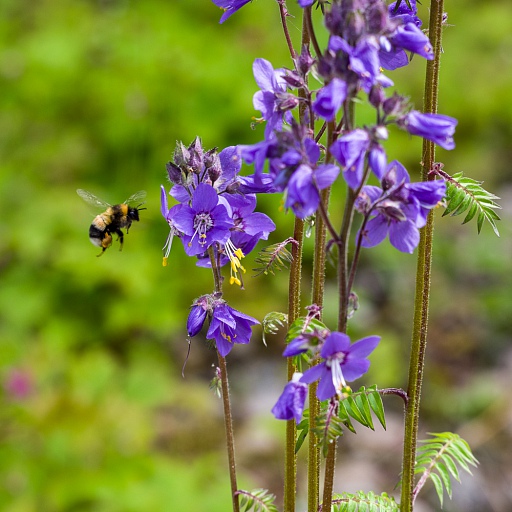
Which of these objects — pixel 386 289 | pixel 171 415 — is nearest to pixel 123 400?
pixel 171 415

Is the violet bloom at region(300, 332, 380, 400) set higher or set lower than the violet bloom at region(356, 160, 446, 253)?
lower

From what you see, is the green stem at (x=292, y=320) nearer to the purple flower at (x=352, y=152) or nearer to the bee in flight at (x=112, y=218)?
the purple flower at (x=352, y=152)

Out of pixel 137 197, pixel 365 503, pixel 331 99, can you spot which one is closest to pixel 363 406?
pixel 365 503

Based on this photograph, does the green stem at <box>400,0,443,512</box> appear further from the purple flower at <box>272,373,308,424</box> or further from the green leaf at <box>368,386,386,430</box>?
the purple flower at <box>272,373,308,424</box>

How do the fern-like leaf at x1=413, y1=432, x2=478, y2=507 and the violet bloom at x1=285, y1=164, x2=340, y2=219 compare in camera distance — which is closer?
the violet bloom at x1=285, y1=164, x2=340, y2=219

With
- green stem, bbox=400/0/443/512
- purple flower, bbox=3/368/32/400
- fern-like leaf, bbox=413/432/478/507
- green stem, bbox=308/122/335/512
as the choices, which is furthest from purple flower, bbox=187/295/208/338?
purple flower, bbox=3/368/32/400

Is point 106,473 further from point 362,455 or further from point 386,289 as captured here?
point 386,289

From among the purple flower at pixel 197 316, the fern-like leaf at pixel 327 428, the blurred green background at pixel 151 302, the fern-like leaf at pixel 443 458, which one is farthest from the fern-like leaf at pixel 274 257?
the blurred green background at pixel 151 302
